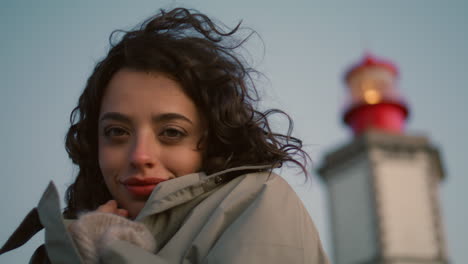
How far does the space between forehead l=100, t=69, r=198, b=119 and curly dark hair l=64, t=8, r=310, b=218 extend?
0.09 feet

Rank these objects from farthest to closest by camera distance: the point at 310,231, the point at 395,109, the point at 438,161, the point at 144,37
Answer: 1. the point at 395,109
2. the point at 438,161
3. the point at 144,37
4. the point at 310,231

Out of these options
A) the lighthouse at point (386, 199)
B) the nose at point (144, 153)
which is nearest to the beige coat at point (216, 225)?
the nose at point (144, 153)

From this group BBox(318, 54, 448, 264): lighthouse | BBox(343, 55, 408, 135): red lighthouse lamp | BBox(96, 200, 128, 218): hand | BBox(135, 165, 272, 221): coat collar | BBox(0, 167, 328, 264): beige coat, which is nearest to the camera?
BBox(0, 167, 328, 264): beige coat

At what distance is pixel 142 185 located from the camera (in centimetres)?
134

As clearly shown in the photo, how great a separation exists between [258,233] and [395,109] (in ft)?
67.2

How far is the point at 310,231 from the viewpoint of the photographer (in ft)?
3.91

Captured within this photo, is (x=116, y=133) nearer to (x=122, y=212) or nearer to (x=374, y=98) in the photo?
(x=122, y=212)

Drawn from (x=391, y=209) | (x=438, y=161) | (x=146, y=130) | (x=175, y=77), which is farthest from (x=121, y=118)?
(x=438, y=161)

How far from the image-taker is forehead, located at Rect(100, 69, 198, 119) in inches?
52.9

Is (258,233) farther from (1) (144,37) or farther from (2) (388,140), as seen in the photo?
(2) (388,140)

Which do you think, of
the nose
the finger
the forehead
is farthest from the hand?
the forehead

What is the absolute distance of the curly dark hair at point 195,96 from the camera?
1.46 m

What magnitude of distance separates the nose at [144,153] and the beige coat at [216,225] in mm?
100

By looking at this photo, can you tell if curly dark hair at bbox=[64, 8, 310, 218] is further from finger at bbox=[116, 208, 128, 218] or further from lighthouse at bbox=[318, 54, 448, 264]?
lighthouse at bbox=[318, 54, 448, 264]
